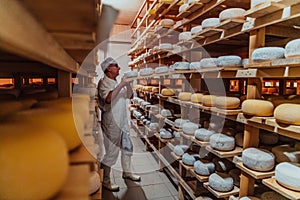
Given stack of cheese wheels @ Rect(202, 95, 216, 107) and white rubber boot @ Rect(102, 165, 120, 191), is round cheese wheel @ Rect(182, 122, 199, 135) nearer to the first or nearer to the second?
stack of cheese wheels @ Rect(202, 95, 216, 107)

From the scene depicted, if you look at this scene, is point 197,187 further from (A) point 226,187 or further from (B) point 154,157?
(B) point 154,157

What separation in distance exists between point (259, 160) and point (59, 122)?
1.27 meters

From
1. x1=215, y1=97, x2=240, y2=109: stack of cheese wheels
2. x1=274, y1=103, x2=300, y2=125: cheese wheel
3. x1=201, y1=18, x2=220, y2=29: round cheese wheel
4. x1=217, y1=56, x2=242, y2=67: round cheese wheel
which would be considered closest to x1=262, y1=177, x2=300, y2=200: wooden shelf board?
x1=274, y1=103, x2=300, y2=125: cheese wheel

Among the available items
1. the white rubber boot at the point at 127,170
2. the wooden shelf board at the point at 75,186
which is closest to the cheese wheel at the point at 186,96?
the white rubber boot at the point at 127,170

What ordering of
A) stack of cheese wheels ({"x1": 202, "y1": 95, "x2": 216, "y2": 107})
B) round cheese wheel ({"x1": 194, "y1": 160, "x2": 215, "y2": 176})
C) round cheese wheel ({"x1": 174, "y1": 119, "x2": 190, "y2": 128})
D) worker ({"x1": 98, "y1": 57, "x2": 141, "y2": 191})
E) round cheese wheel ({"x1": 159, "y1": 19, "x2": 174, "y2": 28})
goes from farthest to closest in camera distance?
round cheese wheel ({"x1": 159, "y1": 19, "x2": 174, "y2": 28}), worker ({"x1": 98, "y1": 57, "x2": 141, "y2": 191}), round cheese wheel ({"x1": 174, "y1": 119, "x2": 190, "y2": 128}), round cheese wheel ({"x1": 194, "y1": 160, "x2": 215, "y2": 176}), stack of cheese wheels ({"x1": 202, "y1": 95, "x2": 216, "y2": 107})

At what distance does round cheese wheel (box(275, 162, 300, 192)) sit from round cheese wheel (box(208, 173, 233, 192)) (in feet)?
1.74

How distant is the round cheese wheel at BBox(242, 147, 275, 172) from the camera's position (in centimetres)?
138

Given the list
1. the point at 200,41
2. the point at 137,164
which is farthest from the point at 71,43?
the point at 137,164

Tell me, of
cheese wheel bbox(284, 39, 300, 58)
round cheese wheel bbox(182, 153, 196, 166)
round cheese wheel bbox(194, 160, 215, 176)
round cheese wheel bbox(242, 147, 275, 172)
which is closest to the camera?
cheese wheel bbox(284, 39, 300, 58)

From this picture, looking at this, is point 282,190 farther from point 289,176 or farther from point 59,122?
point 59,122

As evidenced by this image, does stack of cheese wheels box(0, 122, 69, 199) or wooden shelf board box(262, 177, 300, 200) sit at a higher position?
stack of cheese wheels box(0, 122, 69, 199)

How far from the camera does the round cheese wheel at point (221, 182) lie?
5.66ft

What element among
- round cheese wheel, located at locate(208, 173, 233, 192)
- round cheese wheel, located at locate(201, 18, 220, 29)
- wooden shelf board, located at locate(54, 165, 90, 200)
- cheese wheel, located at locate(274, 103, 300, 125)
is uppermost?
round cheese wheel, located at locate(201, 18, 220, 29)

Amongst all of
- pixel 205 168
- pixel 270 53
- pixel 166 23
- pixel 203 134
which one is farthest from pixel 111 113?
pixel 270 53
